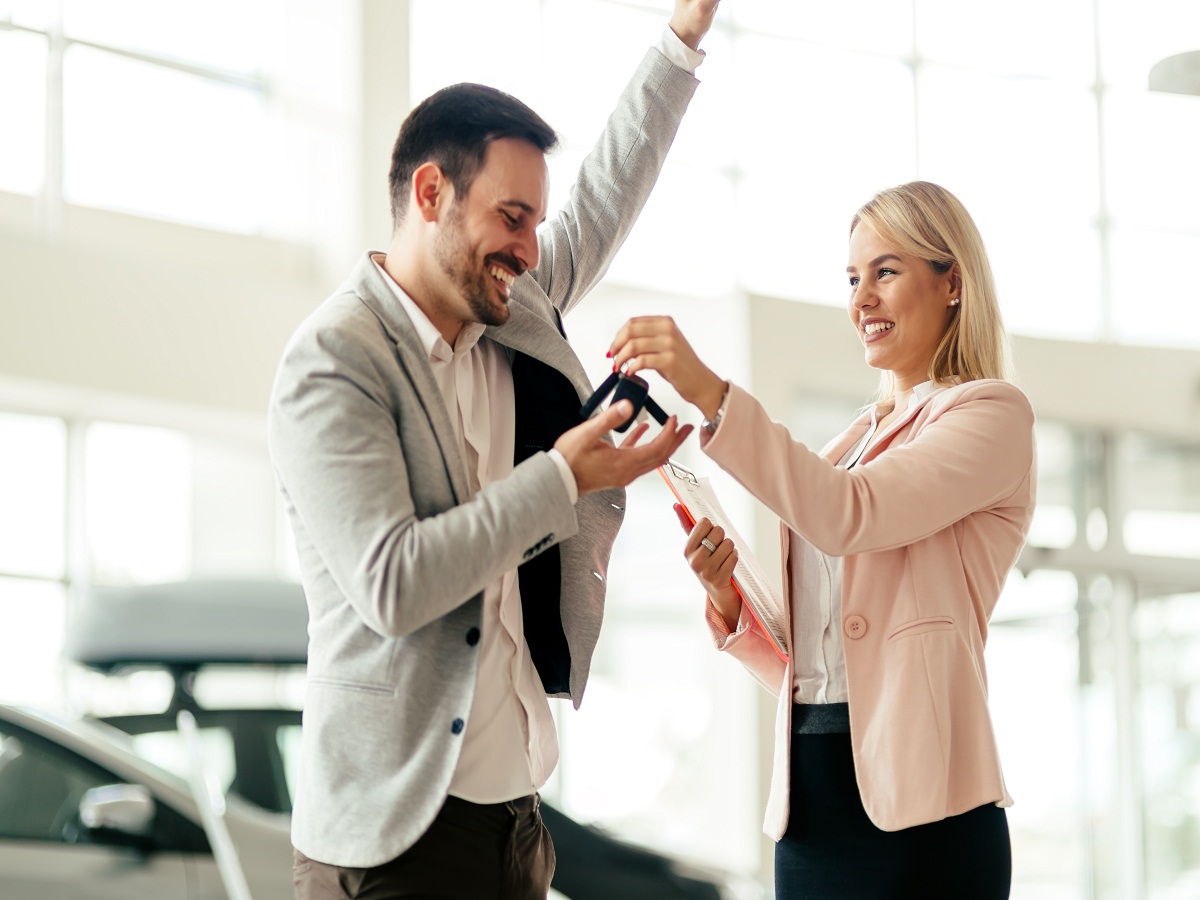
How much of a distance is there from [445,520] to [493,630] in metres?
0.23

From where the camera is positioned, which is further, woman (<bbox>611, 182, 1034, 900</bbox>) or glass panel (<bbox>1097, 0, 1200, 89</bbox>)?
glass panel (<bbox>1097, 0, 1200, 89</bbox>)

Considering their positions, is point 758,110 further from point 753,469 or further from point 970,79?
point 753,469

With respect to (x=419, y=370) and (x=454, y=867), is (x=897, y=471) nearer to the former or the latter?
(x=419, y=370)

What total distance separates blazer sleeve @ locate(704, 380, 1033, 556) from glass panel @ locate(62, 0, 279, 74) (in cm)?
A: 613

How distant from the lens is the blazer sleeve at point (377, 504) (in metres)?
1.33

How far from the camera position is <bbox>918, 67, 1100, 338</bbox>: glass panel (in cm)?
897

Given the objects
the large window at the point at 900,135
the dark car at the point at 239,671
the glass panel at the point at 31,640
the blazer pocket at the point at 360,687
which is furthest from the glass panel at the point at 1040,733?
the blazer pocket at the point at 360,687

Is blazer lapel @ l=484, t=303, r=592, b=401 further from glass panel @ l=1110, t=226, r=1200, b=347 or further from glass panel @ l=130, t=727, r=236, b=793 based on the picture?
glass panel @ l=1110, t=226, r=1200, b=347

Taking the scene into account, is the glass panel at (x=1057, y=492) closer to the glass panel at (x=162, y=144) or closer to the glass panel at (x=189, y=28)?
the glass panel at (x=162, y=144)

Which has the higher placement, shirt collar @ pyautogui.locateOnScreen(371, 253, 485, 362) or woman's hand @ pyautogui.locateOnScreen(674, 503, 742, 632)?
shirt collar @ pyautogui.locateOnScreen(371, 253, 485, 362)

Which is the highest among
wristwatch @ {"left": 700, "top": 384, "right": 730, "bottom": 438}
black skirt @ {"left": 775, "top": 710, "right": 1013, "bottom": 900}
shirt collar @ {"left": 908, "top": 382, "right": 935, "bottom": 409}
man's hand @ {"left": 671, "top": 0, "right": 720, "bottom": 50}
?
man's hand @ {"left": 671, "top": 0, "right": 720, "bottom": 50}

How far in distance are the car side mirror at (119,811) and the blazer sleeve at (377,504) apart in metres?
2.08

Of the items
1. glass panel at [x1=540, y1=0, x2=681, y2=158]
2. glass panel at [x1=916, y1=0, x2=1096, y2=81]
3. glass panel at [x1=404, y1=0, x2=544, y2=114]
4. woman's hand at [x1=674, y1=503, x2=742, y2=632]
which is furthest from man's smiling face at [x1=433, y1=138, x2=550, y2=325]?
glass panel at [x1=916, y1=0, x2=1096, y2=81]

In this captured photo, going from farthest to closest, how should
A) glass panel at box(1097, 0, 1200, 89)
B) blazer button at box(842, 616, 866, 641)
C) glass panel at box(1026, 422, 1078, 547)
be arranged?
glass panel at box(1097, 0, 1200, 89) → glass panel at box(1026, 422, 1078, 547) → blazer button at box(842, 616, 866, 641)
